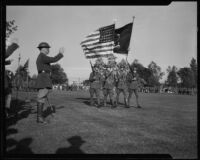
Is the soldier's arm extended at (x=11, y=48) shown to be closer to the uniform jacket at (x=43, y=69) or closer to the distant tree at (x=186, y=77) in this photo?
the uniform jacket at (x=43, y=69)

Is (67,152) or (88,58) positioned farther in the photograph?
(88,58)

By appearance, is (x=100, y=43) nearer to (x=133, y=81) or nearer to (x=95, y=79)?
(x=95, y=79)

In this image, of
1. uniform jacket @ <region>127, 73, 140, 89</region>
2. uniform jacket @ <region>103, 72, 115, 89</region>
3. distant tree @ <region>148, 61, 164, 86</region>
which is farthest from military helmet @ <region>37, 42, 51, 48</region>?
distant tree @ <region>148, 61, 164, 86</region>

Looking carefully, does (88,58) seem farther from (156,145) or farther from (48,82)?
(156,145)

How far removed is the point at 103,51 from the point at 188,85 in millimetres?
83337

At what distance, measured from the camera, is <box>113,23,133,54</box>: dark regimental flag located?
13609 millimetres

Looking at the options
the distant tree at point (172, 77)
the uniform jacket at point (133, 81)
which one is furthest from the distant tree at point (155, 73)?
the uniform jacket at point (133, 81)

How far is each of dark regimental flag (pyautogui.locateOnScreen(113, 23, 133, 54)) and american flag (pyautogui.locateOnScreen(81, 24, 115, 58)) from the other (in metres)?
0.31

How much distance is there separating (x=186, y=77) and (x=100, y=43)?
92.9 meters

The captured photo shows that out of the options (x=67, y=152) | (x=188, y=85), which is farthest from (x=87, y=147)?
(x=188, y=85)

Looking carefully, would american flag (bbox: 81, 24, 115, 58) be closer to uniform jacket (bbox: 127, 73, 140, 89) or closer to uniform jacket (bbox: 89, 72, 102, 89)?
uniform jacket (bbox: 89, 72, 102, 89)

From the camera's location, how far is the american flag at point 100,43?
554 inches

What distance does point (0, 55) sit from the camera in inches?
186

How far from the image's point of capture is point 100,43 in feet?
47.5
